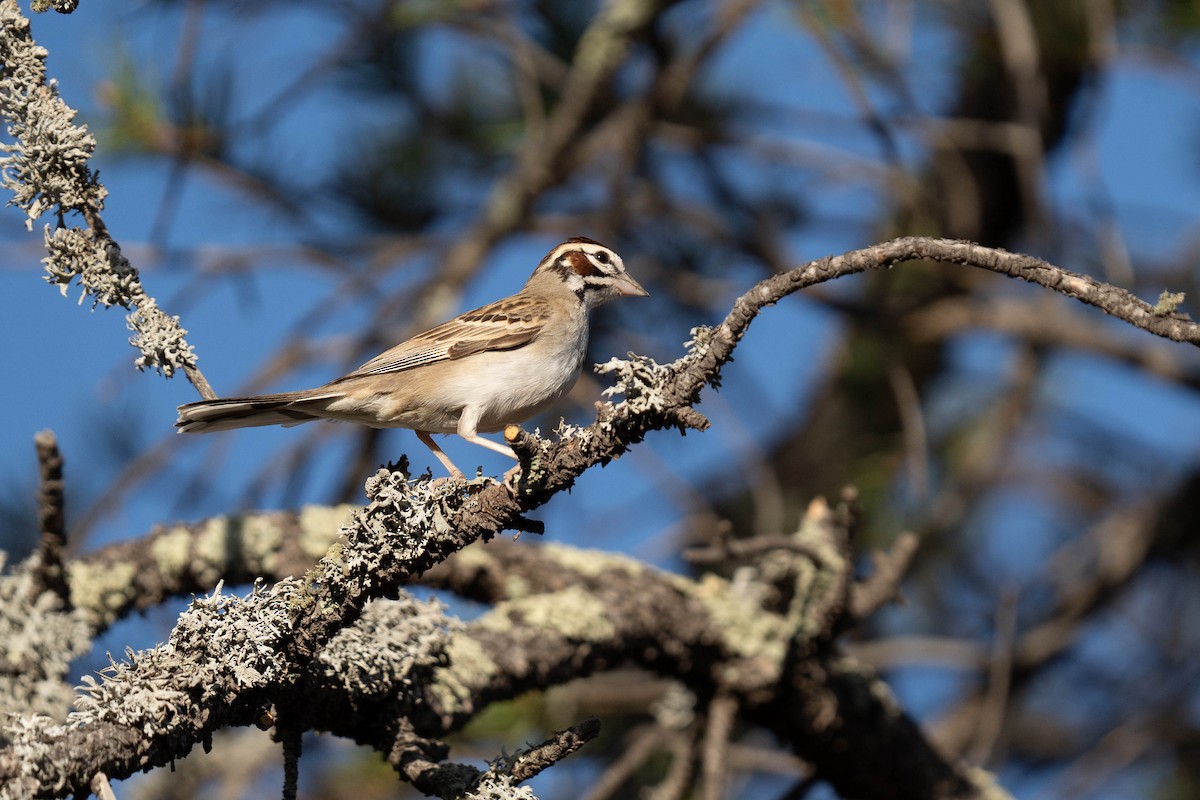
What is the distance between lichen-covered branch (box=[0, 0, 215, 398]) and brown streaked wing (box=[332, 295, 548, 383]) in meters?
1.80

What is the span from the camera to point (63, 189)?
3.19 meters

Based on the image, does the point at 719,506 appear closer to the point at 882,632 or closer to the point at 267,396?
the point at 882,632

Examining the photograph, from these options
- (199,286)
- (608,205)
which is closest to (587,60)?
(608,205)

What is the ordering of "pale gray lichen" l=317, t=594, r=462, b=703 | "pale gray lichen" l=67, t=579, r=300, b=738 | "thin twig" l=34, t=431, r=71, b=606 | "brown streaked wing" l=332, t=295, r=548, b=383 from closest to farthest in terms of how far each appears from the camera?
"pale gray lichen" l=67, t=579, r=300, b=738 → "pale gray lichen" l=317, t=594, r=462, b=703 → "thin twig" l=34, t=431, r=71, b=606 → "brown streaked wing" l=332, t=295, r=548, b=383

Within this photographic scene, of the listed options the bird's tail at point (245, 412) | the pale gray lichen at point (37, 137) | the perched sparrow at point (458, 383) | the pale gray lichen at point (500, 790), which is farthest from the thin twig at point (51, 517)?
the pale gray lichen at point (500, 790)

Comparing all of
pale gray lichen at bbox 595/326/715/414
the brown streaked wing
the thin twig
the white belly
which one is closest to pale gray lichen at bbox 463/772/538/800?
pale gray lichen at bbox 595/326/715/414

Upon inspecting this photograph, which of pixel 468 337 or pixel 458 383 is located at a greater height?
pixel 468 337

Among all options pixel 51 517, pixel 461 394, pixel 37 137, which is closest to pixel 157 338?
pixel 37 137

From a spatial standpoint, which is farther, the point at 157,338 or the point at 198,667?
the point at 157,338

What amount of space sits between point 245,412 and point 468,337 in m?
1.20

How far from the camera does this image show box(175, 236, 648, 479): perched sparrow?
4.91 m

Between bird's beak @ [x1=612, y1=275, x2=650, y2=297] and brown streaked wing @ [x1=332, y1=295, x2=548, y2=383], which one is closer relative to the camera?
brown streaked wing @ [x1=332, y1=295, x2=548, y2=383]

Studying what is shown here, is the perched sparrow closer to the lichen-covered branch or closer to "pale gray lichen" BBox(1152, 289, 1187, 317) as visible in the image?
the lichen-covered branch

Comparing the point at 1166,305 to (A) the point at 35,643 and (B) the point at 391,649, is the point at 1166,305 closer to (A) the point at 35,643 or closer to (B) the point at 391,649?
(B) the point at 391,649
